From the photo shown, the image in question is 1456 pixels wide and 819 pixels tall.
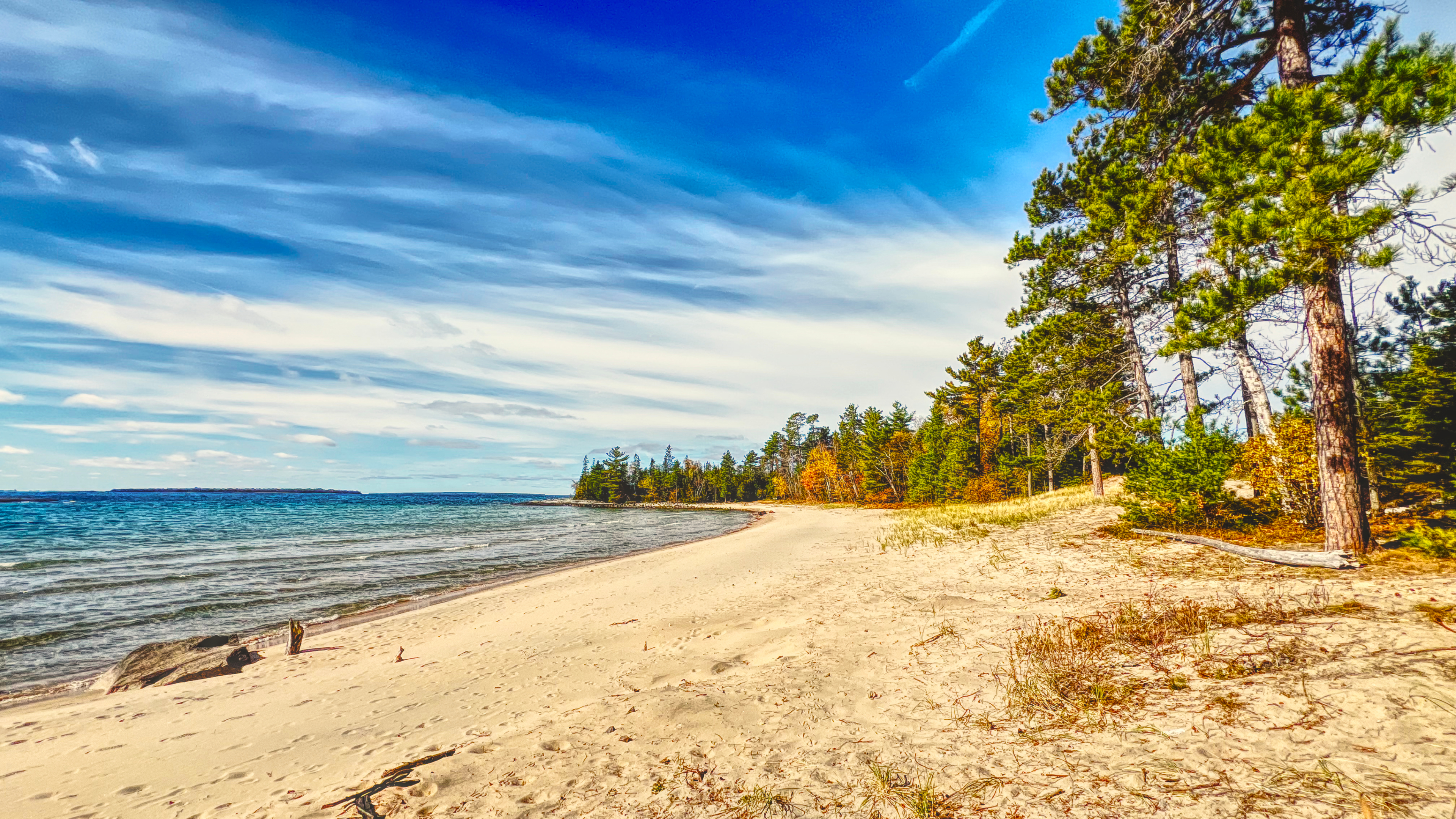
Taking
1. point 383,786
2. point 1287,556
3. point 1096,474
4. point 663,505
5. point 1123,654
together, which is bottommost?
point 663,505

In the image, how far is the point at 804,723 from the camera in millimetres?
5020

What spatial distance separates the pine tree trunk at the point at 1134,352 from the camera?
57.8 ft

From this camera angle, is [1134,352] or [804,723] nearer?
[804,723]

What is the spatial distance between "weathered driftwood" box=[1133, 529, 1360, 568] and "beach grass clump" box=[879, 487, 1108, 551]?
616 cm

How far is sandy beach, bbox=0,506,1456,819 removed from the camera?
11.7 ft

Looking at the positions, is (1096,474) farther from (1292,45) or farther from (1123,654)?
(1123,654)

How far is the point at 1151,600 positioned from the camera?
7.39 metres

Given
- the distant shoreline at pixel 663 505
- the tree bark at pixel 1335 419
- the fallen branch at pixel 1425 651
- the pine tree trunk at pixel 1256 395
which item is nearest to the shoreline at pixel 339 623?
the fallen branch at pixel 1425 651

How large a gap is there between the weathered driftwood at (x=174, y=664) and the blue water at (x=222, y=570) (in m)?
1.35

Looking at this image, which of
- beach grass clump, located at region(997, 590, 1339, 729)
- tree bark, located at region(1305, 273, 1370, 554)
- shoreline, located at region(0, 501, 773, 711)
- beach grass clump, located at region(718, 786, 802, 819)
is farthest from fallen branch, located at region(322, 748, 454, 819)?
tree bark, located at region(1305, 273, 1370, 554)

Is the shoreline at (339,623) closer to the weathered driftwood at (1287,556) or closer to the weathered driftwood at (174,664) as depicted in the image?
the weathered driftwood at (174,664)

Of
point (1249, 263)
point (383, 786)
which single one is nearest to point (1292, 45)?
point (1249, 263)

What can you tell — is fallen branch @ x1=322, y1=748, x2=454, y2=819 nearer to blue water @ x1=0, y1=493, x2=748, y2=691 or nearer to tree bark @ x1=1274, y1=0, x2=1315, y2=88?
blue water @ x1=0, y1=493, x2=748, y2=691

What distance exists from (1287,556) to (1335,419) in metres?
2.24
